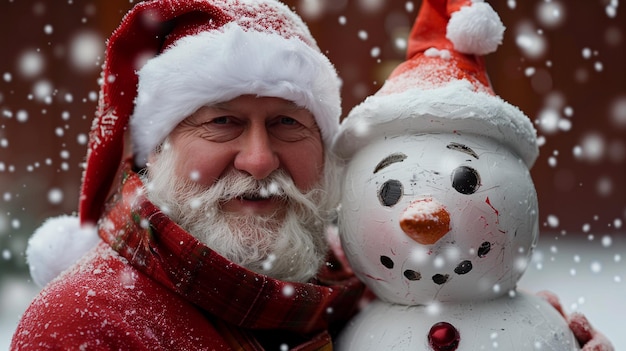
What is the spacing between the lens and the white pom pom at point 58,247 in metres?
1.66

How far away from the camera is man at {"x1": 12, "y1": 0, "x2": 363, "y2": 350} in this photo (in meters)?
1.30

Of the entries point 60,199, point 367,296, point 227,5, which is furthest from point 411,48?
point 60,199

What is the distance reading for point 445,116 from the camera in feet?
4.52

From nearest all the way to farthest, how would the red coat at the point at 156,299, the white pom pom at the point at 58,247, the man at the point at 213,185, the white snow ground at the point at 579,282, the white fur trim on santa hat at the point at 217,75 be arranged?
the red coat at the point at 156,299 < the man at the point at 213,185 < the white fur trim on santa hat at the point at 217,75 < the white pom pom at the point at 58,247 < the white snow ground at the point at 579,282

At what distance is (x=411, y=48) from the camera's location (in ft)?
5.41

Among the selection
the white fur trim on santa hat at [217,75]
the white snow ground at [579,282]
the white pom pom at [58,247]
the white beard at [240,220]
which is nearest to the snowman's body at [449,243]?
the white beard at [240,220]

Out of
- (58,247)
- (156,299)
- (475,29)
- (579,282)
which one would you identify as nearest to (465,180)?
(475,29)

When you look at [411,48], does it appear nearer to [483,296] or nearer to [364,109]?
[364,109]

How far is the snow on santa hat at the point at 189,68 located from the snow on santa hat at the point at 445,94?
0.51 ft

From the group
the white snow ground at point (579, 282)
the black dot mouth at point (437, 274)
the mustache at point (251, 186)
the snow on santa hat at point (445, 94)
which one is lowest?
the white snow ground at point (579, 282)

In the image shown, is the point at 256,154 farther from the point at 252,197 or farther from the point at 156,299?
the point at 156,299

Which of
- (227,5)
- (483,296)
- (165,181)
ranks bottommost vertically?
(483,296)

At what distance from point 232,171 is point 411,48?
0.55 m

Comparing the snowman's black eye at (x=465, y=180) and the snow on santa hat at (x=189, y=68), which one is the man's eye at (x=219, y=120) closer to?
the snow on santa hat at (x=189, y=68)
